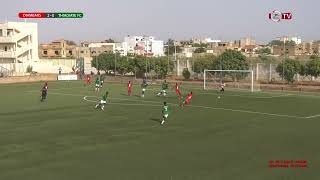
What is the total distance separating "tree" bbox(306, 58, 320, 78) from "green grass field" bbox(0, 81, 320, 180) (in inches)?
1029

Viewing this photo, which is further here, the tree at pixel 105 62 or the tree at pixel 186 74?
the tree at pixel 105 62

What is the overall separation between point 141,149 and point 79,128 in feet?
23.8

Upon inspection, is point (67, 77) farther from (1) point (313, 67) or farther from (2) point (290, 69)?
(1) point (313, 67)

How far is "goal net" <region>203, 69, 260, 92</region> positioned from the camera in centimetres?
6002

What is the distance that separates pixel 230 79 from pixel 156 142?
47.0 meters

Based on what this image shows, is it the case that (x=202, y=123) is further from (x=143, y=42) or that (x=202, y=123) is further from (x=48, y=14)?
(x=143, y=42)

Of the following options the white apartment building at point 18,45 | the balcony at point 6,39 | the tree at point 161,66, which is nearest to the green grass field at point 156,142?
the tree at point 161,66

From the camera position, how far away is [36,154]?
1895 cm

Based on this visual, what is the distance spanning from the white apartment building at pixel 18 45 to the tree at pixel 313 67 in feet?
182

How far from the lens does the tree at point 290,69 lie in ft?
208

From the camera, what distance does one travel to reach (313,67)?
6144 cm

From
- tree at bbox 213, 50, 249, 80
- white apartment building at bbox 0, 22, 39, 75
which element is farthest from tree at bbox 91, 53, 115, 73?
tree at bbox 213, 50, 249, 80

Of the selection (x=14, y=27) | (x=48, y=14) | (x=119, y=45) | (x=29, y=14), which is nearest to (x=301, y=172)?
(x=48, y=14)

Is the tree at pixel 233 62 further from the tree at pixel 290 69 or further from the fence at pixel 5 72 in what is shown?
the fence at pixel 5 72
